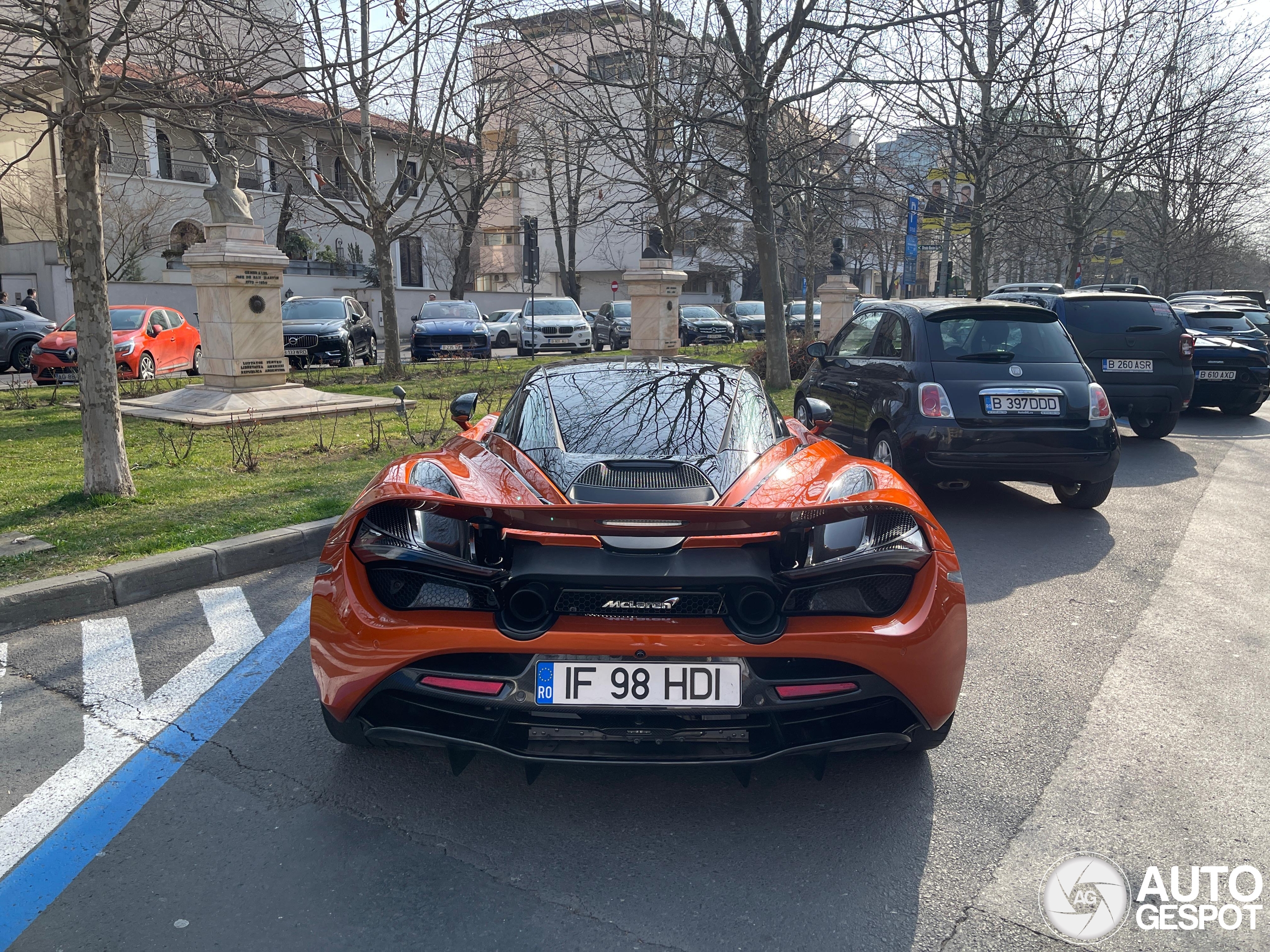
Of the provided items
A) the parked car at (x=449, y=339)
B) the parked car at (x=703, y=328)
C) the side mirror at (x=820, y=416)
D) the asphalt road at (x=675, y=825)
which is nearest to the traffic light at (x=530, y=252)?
the parked car at (x=449, y=339)

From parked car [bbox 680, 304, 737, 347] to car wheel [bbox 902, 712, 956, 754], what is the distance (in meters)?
29.1

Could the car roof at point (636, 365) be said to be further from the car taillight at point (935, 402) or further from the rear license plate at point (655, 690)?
the car taillight at point (935, 402)

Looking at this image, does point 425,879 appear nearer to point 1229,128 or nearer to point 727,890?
point 727,890

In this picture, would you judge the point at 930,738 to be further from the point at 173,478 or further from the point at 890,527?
the point at 173,478

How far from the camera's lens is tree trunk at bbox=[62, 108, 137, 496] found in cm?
662

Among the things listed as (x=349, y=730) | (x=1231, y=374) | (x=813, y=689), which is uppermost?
(x=1231, y=374)

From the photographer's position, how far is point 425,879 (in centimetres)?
260

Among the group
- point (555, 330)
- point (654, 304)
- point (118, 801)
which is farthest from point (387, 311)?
point (118, 801)

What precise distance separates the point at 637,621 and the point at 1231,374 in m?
14.3

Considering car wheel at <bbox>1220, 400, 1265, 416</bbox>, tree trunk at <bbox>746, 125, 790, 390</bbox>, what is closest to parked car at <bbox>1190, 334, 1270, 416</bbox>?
car wheel at <bbox>1220, 400, 1265, 416</bbox>

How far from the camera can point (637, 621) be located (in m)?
2.68

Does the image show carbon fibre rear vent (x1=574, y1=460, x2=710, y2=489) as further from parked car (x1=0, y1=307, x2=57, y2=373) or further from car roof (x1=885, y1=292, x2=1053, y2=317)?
parked car (x1=0, y1=307, x2=57, y2=373)

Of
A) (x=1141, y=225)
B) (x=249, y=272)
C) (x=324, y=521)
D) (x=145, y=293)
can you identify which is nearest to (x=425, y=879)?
(x=324, y=521)

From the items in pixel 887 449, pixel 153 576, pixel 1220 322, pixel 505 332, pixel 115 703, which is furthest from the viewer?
pixel 505 332
